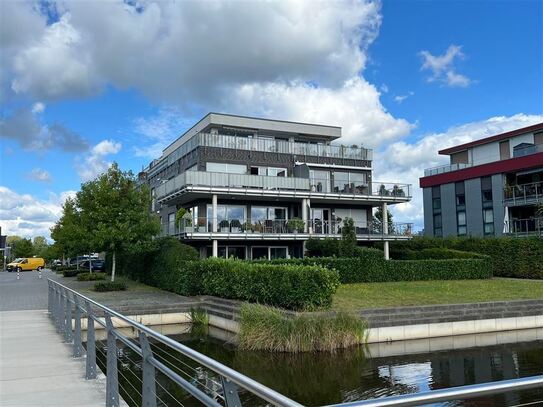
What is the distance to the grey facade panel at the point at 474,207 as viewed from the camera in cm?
4344

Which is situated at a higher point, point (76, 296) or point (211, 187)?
point (211, 187)

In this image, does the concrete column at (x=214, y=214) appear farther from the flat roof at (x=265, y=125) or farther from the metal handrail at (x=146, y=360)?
the metal handrail at (x=146, y=360)

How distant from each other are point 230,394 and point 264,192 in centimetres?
2875

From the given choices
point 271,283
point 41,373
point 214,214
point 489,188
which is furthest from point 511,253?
point 41,373

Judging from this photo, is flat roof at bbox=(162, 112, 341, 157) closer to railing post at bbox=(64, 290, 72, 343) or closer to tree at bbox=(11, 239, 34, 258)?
railing post at bbox=(64, 290, 72, 343)

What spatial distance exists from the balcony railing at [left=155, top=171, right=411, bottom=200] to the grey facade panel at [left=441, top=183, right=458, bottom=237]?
13.7m

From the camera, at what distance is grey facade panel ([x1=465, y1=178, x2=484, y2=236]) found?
43.4m

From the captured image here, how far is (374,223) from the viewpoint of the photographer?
33.9m

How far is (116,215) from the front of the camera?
23.3m

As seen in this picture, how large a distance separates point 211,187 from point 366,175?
1334 cm

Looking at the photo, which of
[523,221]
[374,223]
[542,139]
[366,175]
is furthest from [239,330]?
[542,139]

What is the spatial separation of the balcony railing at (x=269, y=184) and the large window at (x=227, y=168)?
79.8 inches

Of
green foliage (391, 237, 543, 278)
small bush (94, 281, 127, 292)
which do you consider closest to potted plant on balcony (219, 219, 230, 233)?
small bush (94, 281, 127, 292)

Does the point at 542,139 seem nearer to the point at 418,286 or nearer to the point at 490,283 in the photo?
the point at 490,283
